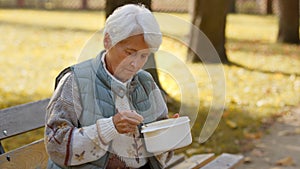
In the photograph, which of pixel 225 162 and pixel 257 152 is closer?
pixel 225 162

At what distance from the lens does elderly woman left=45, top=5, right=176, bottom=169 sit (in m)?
2.47

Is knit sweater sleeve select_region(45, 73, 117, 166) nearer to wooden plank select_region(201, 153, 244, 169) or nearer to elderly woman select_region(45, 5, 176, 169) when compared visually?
elderly woman select_region(45, 5, 176, 169)

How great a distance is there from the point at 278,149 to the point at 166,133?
3.40 meters

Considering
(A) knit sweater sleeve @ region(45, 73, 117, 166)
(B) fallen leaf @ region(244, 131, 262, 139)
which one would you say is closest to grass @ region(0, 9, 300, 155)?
(B) fallen leaf @ region(244, 131, 262, 139)

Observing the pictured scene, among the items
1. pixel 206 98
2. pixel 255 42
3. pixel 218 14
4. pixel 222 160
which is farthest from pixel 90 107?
pixel 255 42

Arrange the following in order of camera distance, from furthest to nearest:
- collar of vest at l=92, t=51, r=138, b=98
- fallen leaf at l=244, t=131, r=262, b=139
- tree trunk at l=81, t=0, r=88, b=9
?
tree trunk at l=81, t=0, r=88, b=9
fallen leaf at l=244, t=131, r=262, b=139
collar of vest at l=92, t=51, r=138, b=98

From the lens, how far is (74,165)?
8.35 ft

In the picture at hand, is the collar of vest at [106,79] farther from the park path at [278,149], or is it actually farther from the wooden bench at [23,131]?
the park path at [278,149]

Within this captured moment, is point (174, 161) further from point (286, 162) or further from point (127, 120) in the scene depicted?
point (127, 120)

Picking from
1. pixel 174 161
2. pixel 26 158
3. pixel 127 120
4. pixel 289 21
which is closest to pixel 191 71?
pixel 174 161

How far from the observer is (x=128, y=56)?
251 centimetres

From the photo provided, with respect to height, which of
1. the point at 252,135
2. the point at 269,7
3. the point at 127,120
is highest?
the point at 127,120

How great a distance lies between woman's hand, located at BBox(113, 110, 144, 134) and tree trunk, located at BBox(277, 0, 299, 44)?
474 inches

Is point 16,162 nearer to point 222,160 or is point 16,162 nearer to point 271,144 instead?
point 222,160
